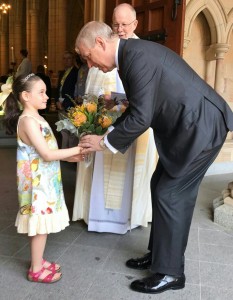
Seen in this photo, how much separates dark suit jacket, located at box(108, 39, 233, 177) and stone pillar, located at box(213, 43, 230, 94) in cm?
412

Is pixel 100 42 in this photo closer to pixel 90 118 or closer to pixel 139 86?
pixel 139 86

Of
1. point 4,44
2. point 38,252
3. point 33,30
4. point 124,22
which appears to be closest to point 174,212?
point 38,252

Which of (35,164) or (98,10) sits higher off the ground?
(98,10)

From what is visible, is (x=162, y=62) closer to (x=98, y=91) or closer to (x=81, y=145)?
(x=81, y=145)

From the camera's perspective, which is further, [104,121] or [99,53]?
[104,121]

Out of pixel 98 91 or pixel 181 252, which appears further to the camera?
pixel 98 91

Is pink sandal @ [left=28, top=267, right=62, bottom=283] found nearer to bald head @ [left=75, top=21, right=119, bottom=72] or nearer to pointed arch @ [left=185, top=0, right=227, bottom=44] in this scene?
bald head @ [left=75, top=21, right=119, bottom=72]

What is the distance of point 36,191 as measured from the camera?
7.83 ft

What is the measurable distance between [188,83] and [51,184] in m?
1.11

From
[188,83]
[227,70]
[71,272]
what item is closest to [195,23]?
[227,70]

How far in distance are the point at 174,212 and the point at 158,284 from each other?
514 millimetres

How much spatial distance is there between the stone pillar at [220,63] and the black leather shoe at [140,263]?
430cm

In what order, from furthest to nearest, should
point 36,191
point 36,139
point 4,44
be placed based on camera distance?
point 4,44 < point 36,191 < point 36,139

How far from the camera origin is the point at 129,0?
4.36m
